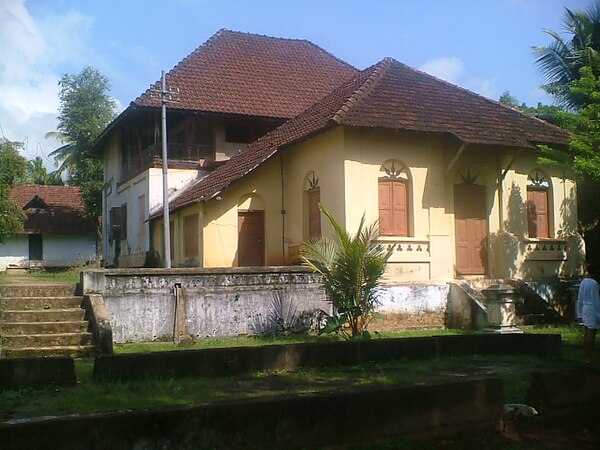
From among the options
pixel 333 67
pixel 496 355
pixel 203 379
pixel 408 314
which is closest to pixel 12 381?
pixel 203 379

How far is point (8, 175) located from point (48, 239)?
361 inches

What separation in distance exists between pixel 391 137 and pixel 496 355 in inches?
258

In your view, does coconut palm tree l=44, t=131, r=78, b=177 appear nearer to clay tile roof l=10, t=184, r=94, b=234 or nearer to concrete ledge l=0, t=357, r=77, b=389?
clay tile roof l=10, t=184, r=94, b=234

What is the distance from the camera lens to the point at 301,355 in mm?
8820

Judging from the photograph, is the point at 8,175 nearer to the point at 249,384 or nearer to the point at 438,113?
the point at 438,113

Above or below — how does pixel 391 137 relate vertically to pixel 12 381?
above

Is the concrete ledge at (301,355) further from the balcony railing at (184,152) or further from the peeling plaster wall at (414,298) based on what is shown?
the balcony railing at (184,152)

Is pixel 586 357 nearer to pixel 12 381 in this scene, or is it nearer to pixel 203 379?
pixel 203 379

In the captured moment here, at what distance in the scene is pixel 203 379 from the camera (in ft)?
26.3

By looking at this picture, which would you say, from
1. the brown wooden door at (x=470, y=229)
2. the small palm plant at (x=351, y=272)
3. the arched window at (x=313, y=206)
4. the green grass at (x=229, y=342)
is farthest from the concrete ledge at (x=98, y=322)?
the brown wooden door at (x=470, y=229)

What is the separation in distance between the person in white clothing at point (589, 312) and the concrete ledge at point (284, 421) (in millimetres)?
4236

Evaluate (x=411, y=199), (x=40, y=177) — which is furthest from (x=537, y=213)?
(x=40, y=177)

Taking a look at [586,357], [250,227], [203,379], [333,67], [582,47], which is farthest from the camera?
[333,67]

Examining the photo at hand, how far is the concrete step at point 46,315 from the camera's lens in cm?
1098
